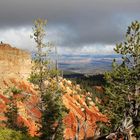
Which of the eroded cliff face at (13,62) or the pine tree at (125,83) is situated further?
the eroded cliff face at (13,62)

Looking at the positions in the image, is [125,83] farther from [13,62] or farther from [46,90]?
[13,62]

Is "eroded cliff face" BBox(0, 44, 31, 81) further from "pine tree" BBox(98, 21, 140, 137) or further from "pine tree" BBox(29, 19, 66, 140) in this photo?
"pine tree" BBox(98, 21, 140, 137)

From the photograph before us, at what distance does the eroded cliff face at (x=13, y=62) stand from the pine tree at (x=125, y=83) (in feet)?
204

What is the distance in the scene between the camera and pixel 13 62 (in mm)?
105688

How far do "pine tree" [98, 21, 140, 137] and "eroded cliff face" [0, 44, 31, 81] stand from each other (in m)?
62.1

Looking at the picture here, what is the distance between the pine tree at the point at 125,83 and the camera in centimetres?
4088

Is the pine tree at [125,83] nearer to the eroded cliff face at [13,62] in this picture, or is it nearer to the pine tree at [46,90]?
the pine tree at [46,90]

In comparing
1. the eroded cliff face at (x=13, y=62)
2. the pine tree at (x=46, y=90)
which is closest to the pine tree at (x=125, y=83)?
the pine tree at (x=46, y=90)

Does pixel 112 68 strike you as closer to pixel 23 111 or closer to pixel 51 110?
pixel 51 110

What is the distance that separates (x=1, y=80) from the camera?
9988 centimetres

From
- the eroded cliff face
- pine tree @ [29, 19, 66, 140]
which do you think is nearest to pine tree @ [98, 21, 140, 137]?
pine tree @ [29, 19, 66, 140]

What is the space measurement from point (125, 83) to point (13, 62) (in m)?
67.2

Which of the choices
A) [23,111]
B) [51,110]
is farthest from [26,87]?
[51,110]

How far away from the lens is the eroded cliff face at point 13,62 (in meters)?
102
